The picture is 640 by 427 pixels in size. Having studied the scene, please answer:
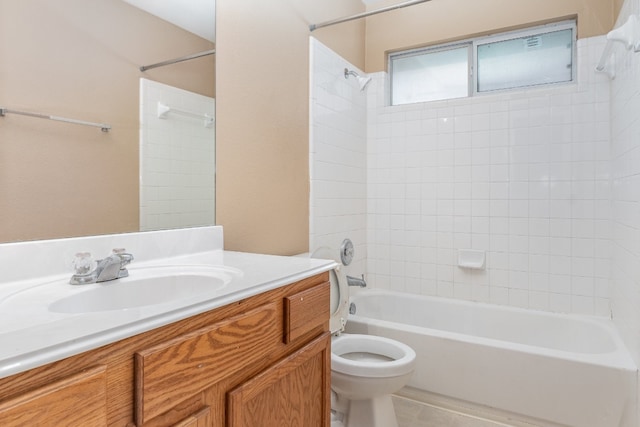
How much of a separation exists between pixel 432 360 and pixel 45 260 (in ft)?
6.01

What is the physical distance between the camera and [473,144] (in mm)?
2693

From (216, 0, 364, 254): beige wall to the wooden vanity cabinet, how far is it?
2.32ft

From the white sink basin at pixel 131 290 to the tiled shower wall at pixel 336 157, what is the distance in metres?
1.20

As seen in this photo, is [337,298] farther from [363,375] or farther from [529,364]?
[529,364]

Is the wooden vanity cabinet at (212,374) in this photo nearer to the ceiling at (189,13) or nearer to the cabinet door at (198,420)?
the cabinet door at (198,420)

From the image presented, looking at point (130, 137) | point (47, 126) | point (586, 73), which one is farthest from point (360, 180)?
point (47, 126)

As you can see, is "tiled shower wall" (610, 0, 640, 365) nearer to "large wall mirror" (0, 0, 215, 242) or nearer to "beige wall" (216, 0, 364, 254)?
"beige wall" (216, 0, 364, 254)

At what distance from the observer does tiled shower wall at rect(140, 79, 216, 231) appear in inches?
54.1

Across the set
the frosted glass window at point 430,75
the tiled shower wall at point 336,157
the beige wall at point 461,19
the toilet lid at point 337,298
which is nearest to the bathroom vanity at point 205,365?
the toilet lid at point 337,298

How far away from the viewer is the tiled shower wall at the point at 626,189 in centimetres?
171

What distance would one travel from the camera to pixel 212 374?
0.81m

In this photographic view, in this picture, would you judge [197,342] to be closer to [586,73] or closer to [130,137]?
[130,137]

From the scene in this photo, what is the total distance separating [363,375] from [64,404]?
4.30ft

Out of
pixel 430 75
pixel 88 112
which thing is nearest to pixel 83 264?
pixel 88 112
